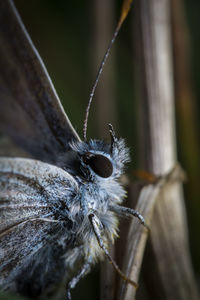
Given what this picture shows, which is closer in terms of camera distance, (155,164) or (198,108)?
(155,164)

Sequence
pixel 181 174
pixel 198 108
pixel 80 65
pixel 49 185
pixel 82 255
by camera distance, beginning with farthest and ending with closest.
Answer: pixel 80 65, pixel 198 108, pixel 181 174, pixel 82 255, pixel 49 185

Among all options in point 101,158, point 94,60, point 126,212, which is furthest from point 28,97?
point 94,60

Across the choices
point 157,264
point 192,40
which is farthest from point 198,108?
point 157,264

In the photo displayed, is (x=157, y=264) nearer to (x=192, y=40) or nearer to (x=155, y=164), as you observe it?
(x=155, y=164)

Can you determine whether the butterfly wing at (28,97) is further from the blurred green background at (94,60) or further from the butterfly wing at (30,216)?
the blurred green background at (94,60)

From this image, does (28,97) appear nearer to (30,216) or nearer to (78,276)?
(30,216)

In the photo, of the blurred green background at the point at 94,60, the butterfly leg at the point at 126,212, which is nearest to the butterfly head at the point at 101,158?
the butterfly leg at the point at 126,212

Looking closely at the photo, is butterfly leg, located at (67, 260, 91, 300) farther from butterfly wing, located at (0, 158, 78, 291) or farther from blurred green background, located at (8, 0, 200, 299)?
blurred green background, located at (8, 0, 200, 299)
